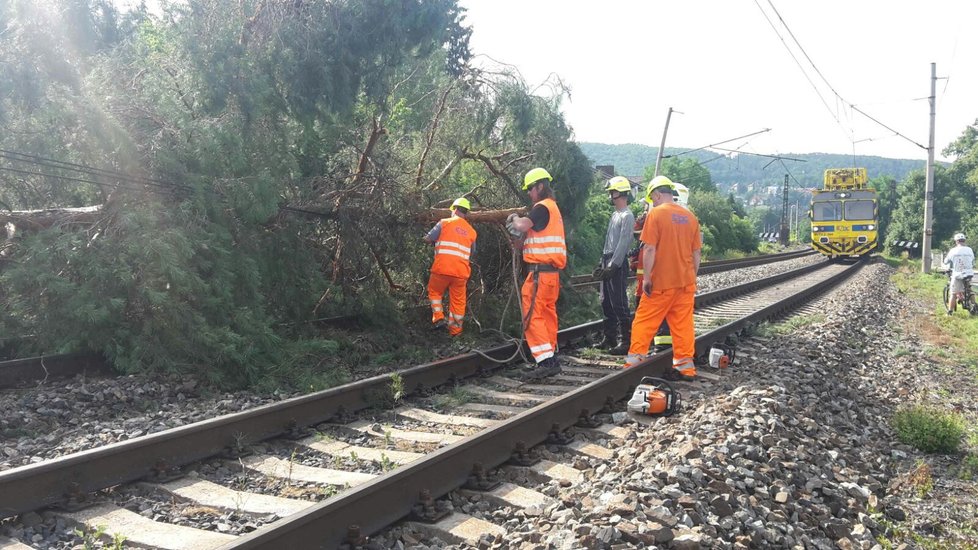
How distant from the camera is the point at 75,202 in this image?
7758 millimetres

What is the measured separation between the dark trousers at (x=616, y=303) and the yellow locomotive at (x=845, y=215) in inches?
1097

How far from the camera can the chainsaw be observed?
18.6ft

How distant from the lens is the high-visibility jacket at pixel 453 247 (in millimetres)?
8820

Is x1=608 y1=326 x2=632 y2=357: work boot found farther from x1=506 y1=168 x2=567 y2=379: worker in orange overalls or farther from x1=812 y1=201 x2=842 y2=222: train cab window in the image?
x1=812 y1=201 x2=842 y2=222: train cab window

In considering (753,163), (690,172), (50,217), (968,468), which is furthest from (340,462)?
(753,163)

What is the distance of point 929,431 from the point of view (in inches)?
237

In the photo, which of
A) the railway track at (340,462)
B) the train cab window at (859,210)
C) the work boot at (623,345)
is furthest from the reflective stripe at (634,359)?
the train cab window at (859,210)

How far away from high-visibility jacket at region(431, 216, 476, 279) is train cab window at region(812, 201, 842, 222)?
28479 millimetres

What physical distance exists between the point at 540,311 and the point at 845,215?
29724 millimetres

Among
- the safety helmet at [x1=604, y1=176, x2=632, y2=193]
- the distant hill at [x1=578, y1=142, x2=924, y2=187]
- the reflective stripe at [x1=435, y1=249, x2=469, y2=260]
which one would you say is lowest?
the reflective stripe at [x1=435, y1=249, x2=469, y2=260]

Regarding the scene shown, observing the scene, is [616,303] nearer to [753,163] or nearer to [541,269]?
[541,269]

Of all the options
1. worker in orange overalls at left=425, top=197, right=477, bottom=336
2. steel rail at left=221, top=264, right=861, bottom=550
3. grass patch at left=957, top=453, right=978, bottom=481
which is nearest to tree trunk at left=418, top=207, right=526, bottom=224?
worker in orange overalls at left=425, top=197, right=477, bottom=336

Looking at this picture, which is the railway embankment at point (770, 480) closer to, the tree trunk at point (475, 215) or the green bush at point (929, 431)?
the green bush at point (929, 431)

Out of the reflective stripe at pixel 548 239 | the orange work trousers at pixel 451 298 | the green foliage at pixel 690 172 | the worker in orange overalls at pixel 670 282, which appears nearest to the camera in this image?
the worker in orange overalls at pixel 670 282
